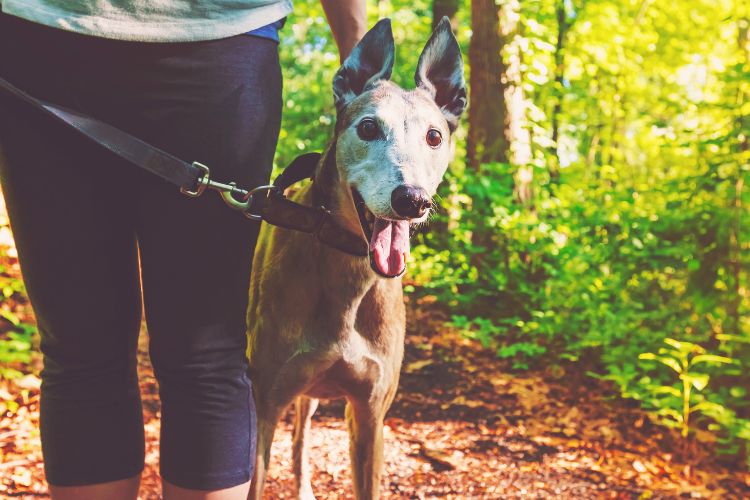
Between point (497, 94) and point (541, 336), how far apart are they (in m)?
2.19

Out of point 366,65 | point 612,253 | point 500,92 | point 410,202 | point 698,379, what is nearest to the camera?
point 410,202

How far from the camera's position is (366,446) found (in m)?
2.31

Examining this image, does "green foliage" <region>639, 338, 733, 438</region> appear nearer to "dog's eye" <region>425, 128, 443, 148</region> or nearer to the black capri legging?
"dog's eye" <region>425, 128, 443, 148</region>

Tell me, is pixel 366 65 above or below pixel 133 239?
above

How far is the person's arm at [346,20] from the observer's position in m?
1.81

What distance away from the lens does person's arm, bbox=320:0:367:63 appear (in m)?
1.81

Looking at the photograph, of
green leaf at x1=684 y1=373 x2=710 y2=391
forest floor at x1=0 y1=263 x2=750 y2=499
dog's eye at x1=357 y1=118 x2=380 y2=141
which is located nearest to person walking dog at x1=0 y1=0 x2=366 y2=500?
dog's eye at x1=357 y1=118 x2=380 y2=141

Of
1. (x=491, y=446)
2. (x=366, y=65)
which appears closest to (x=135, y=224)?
(x=366, y=65)

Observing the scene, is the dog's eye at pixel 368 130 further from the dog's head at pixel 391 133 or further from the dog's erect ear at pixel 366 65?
the dog's erect ear at pixel 366 65

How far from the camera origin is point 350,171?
1.98 m

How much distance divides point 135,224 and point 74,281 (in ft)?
0.56

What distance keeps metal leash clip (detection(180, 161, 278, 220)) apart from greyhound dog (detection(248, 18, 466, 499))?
0.50 m

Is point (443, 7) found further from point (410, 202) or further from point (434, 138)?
point (410, 202)

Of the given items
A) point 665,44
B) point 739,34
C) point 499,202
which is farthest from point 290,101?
point 665,44
